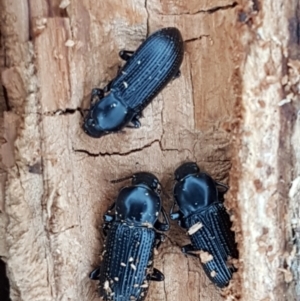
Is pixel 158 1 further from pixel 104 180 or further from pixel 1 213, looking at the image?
pixel 1 213

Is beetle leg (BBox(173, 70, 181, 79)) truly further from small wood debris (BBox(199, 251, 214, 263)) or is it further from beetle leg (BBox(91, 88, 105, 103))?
small wood debris (BBox(199, 251, 214, 263))

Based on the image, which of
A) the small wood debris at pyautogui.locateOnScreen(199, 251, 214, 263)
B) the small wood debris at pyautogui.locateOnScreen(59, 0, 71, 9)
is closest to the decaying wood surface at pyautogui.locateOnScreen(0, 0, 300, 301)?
the small wood debris at pyautogui.locateOnScreen(59, 0, 71, 9)

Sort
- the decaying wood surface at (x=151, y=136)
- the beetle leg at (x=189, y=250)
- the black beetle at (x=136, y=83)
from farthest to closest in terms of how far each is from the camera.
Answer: the beetle leg at (x=189, y=250) < the black beetle at (x=136, y=83) < the decaying wood surface at (x=151, y=136)

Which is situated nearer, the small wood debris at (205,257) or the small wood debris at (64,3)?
the small wood debris at (64,3)

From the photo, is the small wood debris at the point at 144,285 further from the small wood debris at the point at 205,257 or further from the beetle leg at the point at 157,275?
the small wood debris at the point at 205,257

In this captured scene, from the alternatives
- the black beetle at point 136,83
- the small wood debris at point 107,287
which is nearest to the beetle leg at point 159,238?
the small wood debris at point 107,287

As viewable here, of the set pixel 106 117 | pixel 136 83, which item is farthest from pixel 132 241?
pixel 136 83

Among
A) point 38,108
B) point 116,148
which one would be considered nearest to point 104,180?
point 116,148
